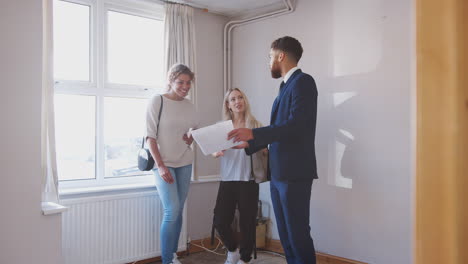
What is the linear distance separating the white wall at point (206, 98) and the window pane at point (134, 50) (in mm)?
417

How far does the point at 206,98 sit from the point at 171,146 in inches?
46.5

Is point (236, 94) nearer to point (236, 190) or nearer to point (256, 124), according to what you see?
point (256, 124)

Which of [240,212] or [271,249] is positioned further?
[271,249]

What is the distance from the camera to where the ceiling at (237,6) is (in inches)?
147

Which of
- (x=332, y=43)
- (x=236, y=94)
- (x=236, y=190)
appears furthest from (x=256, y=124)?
(x=332, y=43)

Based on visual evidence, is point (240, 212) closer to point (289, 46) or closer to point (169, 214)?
point (169, 214)

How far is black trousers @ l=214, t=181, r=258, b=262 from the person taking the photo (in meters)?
3.09

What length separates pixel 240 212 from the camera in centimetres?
312

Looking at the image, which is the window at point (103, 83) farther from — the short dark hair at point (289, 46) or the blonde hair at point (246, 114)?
the short dark hair at point (289, 46)

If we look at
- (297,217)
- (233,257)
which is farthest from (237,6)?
(297,217)
